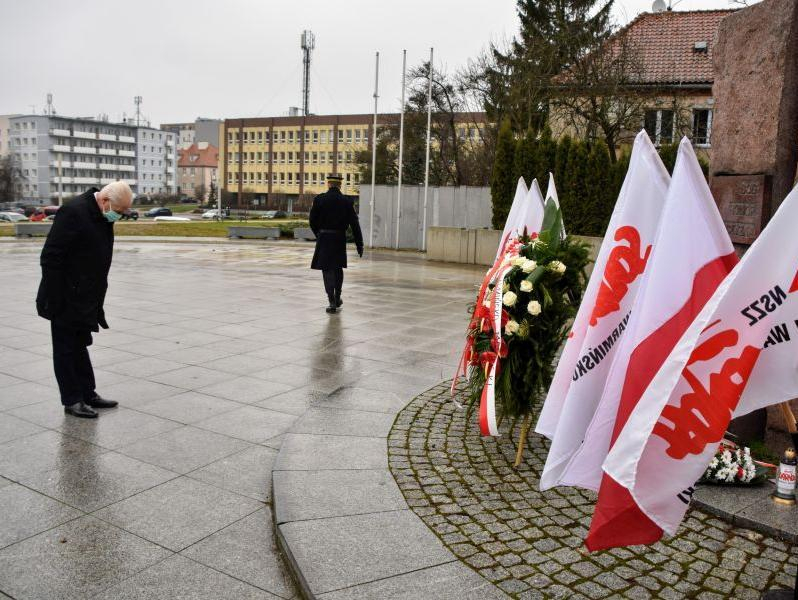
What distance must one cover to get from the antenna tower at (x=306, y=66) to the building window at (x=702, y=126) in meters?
79.3

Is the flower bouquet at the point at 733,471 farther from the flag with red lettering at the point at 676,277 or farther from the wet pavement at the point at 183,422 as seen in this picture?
the wet pavement at the point at 183,422

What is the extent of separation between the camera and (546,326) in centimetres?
510

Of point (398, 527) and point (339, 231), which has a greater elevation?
point (339, 231)

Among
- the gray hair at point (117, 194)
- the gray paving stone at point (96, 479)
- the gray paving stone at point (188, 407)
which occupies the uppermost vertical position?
the gray hair at point (117, 194)

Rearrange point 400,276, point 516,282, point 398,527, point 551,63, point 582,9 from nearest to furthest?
point 398,527, point 516,282, point 400,276, point 551,63, point 582,9

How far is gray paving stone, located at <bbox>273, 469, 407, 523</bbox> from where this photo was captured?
419 cm

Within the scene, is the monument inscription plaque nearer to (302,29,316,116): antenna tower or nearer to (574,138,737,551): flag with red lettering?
(574,138,737,551): flag with red lettering

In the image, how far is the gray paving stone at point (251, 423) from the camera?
571cm

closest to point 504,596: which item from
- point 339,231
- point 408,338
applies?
point 408,338

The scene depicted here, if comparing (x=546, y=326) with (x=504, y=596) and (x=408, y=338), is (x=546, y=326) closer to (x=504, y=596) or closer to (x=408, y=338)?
(x=504, y=596)

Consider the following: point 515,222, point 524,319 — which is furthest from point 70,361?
point 515,222

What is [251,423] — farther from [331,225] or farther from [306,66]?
[306,66]

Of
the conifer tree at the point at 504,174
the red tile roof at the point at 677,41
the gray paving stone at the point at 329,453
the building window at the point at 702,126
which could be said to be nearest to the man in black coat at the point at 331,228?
the gray paving stone at the point at 329,453

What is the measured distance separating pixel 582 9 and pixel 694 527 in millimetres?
34151
